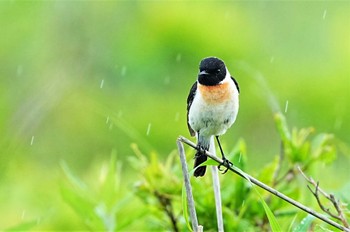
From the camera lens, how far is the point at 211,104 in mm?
2289

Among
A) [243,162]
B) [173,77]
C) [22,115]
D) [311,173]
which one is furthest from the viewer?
[173,77]

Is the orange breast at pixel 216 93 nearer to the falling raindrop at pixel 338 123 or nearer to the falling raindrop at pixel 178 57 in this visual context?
the falling raindrop at pixel 338 123

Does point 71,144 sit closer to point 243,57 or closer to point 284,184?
point 243,57

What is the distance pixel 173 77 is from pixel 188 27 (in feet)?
1.61

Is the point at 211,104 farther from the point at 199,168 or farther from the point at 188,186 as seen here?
the point at 188,186

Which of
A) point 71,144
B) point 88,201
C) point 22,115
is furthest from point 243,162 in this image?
point 71,144

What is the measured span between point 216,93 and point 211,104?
0.03m

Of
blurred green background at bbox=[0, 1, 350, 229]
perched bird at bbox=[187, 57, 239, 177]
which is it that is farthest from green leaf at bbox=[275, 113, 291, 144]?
blurred green background at bbox=[0, 1, 350, 229]

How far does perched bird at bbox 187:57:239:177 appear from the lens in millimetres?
2195

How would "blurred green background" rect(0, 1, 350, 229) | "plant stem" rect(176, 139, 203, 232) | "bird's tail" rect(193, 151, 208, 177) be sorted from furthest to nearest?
"blurred green background" rect(0, 1, 350, 229)
"bird's tail" rect(193, 151, 208, 177)
"plant stem" rect(176, 139, 203, 232)

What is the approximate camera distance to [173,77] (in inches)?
285

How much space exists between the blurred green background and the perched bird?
7.65 ft

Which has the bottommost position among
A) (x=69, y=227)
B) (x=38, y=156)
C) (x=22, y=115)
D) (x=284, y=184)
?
(x=38, y=156)

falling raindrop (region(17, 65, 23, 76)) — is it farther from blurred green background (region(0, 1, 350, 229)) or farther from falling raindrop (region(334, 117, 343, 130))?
falling raindrop (region(334, 117, 343, 130))
